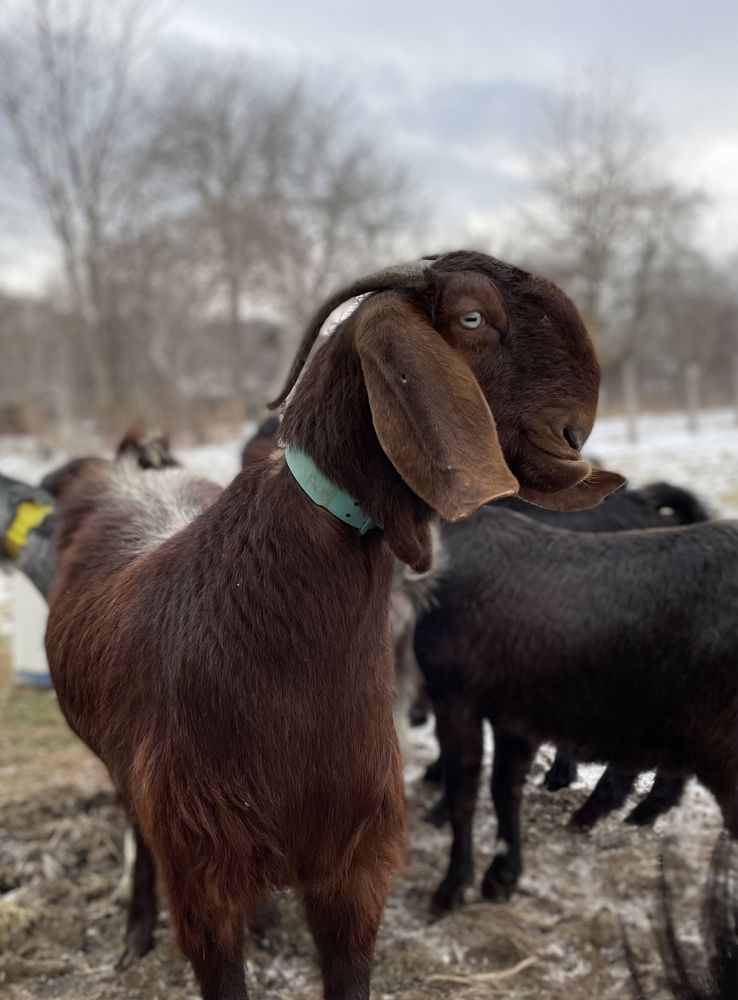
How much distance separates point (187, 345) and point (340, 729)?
25.9 metres

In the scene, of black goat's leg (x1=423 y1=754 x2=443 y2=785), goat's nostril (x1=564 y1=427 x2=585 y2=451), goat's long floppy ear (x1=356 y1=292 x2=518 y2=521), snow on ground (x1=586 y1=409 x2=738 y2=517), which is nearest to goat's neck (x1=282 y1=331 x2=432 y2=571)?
goat's long floppy ear (x1=356 y1=292 x2=518 y2=521)

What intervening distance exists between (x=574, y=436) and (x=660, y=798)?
135cm

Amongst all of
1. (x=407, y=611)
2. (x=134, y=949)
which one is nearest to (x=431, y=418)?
(x=407, y=611)

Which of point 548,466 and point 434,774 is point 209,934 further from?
point 434,774

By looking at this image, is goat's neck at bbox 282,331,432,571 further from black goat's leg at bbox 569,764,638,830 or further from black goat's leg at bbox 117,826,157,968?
black goat's leg at bbox 117,826,157,968

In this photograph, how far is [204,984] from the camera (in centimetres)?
196

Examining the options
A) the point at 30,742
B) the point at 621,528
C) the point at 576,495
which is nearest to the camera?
the point at 576,495

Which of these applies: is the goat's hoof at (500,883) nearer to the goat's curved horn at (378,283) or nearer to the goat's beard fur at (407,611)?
the goat's beard fur at (407,611)

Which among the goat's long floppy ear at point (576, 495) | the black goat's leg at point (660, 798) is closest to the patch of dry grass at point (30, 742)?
the black goat's leg at point (660, 798)

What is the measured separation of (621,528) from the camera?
13.5 feet

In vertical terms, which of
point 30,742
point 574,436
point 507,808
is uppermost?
point 574,436

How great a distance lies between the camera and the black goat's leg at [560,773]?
2.61 meters

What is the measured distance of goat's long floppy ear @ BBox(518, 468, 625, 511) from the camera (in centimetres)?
166

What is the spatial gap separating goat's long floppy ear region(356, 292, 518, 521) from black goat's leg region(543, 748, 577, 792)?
1.55m
